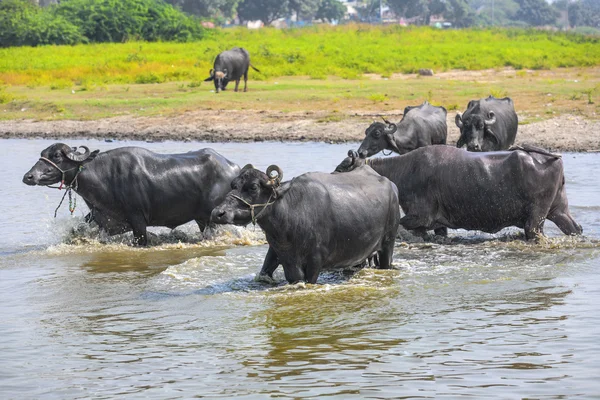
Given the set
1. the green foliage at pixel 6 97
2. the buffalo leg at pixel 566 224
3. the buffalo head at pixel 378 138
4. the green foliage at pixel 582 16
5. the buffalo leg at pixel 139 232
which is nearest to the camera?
the buffalo leg at pixel 139 232

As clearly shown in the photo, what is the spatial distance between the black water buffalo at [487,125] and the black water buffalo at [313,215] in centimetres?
542

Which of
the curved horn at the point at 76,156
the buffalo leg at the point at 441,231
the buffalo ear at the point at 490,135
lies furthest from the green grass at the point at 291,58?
the buffalo leg at the point at 441,231

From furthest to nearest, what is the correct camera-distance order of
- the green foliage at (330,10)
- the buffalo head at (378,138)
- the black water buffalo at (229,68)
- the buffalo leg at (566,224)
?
the green foliage at (330,10), the black water buffalo at (229,68), the buffalo head at (378,138), the buffalo leg at (566,224)

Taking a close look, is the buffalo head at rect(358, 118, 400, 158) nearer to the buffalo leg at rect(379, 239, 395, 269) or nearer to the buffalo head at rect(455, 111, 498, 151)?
the buffalo head at rect(455, 111, 498, 151)

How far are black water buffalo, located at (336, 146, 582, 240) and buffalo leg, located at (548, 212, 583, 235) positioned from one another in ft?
1.26

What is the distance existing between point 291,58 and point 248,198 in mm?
28740

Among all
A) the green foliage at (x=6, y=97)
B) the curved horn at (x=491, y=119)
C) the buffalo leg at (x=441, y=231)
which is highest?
the curved horn at (x=491, y=119)

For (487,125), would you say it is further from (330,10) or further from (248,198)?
(330,10)

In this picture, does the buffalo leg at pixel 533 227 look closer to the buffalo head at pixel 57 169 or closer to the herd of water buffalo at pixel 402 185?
the herd of water buffalo at pixel 402 185

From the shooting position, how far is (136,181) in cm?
1145

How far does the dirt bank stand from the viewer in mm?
20828

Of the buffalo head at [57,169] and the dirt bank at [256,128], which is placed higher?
the buffalo head at [57,169]

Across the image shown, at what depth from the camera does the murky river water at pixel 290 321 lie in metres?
6.76

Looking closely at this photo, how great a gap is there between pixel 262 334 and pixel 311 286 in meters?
1.11
